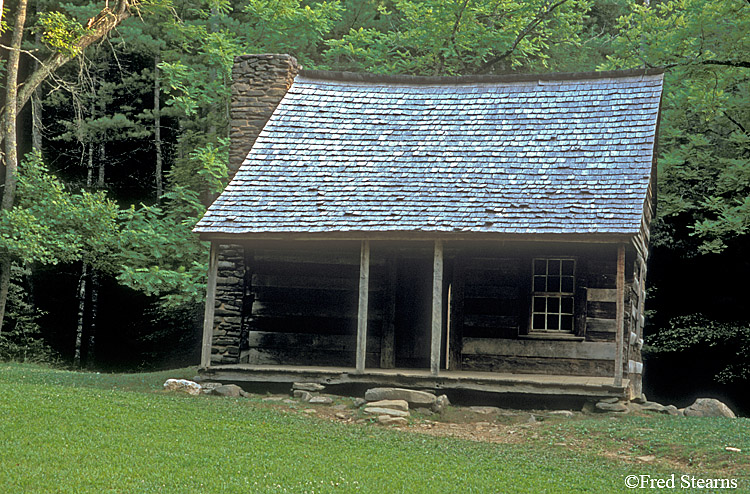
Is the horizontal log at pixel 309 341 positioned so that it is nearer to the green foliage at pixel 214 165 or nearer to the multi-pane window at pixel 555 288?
the multi-pane window at pixel 555 288

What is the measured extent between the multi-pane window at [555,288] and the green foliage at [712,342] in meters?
9.21

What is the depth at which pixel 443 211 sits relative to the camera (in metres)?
17.0

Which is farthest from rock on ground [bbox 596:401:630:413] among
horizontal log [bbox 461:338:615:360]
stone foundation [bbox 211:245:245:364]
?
stone foundation [bbox 211:245:245:364]

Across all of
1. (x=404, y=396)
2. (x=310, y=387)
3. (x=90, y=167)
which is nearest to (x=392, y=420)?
(x=404, y=396)

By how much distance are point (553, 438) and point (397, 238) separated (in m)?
4.98

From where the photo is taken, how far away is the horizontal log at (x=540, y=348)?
57.5 feet

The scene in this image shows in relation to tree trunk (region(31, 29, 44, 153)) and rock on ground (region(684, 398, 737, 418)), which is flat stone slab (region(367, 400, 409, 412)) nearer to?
rock on ground (region(684, 398, 737, 418))

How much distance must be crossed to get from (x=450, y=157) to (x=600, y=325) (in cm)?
460

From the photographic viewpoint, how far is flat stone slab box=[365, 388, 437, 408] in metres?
15.6

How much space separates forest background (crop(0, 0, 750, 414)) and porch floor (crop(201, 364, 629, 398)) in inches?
305

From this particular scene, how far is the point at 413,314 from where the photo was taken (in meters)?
18.9

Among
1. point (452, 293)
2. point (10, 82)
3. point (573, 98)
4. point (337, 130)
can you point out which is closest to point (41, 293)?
point (10, 82)

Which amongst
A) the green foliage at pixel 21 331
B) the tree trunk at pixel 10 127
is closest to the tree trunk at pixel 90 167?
the green foliage at pixel 21 331

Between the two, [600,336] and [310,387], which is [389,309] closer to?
[310,387]
